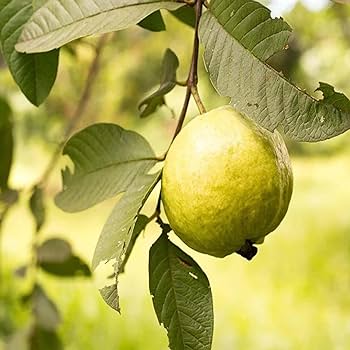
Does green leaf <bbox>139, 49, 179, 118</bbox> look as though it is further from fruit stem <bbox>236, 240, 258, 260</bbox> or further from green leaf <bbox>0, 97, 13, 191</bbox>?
green leaf <bbox>0, 97, 13, 191</bbox>

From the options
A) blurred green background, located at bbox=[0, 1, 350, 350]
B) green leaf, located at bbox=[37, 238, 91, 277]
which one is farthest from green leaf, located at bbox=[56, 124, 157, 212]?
blurred green background, located at bbox=[0, 1, 350, 350]

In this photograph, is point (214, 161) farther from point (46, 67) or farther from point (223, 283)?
point (223, 283)

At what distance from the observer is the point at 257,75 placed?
2.15 ft

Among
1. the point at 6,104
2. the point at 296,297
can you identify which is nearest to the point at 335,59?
the point at 296,297

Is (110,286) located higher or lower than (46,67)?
lower

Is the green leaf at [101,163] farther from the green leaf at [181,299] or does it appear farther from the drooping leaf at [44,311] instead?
the drooping leaf at [44,311]

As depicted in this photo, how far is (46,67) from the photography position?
0.79m

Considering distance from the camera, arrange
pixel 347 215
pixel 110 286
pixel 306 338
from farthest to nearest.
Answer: pixel 347 215 < pixel 306 338 < pixel 110 286

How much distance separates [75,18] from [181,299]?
0.28 m

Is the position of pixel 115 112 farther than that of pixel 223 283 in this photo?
Yes

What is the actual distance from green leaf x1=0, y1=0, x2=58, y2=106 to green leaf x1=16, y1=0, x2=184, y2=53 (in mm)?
38

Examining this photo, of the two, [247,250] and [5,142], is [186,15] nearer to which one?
[247,250]

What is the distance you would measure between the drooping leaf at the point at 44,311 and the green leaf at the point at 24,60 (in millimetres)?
751

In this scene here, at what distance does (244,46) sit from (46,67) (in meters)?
0.23
